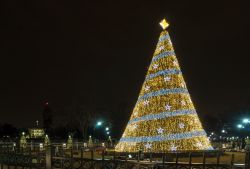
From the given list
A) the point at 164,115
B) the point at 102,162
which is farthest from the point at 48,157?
the point at 164,115

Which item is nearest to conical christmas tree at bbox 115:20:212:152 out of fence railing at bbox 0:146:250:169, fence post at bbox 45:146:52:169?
fence railing at bbox 0:146:250:169

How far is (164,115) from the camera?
971 inches

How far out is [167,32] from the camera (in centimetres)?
2636

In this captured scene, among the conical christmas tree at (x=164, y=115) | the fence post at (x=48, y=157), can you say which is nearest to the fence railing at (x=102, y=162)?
the fence post at (x=48, y=157)

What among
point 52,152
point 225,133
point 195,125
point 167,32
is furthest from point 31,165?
point 225,133

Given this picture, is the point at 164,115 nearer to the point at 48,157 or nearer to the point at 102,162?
the point at 48,157

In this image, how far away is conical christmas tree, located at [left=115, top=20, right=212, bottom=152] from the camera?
2438 cm

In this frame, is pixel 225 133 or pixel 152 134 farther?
pixel 225 133

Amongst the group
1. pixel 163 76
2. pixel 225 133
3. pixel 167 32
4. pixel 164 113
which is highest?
pixel 167 32

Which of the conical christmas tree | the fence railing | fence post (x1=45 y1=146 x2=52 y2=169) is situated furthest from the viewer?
the conical christmas tree

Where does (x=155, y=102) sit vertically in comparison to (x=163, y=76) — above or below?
below

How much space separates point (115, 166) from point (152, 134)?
13.9 m

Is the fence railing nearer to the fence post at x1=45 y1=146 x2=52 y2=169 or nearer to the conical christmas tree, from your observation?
the fence post at x1=45 y1=146 x2=52 y2=169

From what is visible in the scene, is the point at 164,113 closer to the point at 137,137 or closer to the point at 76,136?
the point at 137,137
